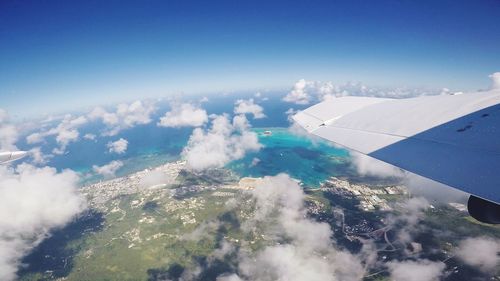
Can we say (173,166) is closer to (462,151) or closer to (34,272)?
(34,272)

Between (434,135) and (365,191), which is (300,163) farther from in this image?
(434,135)

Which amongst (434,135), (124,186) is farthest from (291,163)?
(434,135)

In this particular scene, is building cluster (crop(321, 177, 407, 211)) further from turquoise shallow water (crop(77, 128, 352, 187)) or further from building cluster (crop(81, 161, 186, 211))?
building cluster (crop(81, 161, 186, 211))

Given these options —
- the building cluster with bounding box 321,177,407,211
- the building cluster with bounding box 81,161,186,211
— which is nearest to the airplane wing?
the building cluster with bounding box 321,177,407,211

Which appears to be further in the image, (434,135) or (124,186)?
(124,186)

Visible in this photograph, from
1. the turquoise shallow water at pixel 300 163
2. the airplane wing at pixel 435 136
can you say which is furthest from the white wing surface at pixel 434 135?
the turquoise shallow water at pixel 300 163

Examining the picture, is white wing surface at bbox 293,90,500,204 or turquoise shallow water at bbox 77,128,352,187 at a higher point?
white wing surface at bbox 293,90,500,204

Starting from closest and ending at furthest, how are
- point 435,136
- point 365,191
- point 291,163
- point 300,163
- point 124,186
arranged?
point 435,136 < point 365,191 < point 124,186 < point 300,163 < point 291,163
